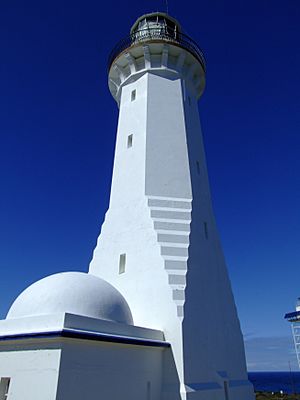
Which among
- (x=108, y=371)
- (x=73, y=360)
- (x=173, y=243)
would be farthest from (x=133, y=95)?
(x=73, y=360)

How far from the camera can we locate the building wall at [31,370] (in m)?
7.00

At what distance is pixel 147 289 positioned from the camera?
11.0 meters

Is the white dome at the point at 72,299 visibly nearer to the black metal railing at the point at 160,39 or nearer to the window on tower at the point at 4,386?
the window on tower at the point at 4,386

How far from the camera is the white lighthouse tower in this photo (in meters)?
10.3

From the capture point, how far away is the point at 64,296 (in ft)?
28.5

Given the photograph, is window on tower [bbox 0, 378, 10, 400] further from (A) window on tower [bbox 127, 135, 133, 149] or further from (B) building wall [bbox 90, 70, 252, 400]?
(A) window on tower [bbox 127, 135, 133, 149]

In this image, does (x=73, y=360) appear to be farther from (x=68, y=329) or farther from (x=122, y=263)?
(x=122, y=263)

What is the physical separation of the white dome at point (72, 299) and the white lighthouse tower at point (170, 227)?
1678 millimetres

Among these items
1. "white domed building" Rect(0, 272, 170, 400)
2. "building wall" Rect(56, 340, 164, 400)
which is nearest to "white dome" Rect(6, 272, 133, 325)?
"white domed building" Rect(0, 272, 170, 400)

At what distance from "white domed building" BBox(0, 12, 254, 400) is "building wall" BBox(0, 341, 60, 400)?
21 millimetres

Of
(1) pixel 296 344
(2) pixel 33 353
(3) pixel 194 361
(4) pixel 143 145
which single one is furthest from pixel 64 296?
(1) pixel 296 344

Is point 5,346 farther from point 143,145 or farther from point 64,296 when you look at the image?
point 143,145

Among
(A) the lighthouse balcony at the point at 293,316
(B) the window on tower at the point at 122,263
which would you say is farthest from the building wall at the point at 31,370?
(A) the lighthouse balcony at the point at 293,316

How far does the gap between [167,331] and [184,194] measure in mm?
4975
